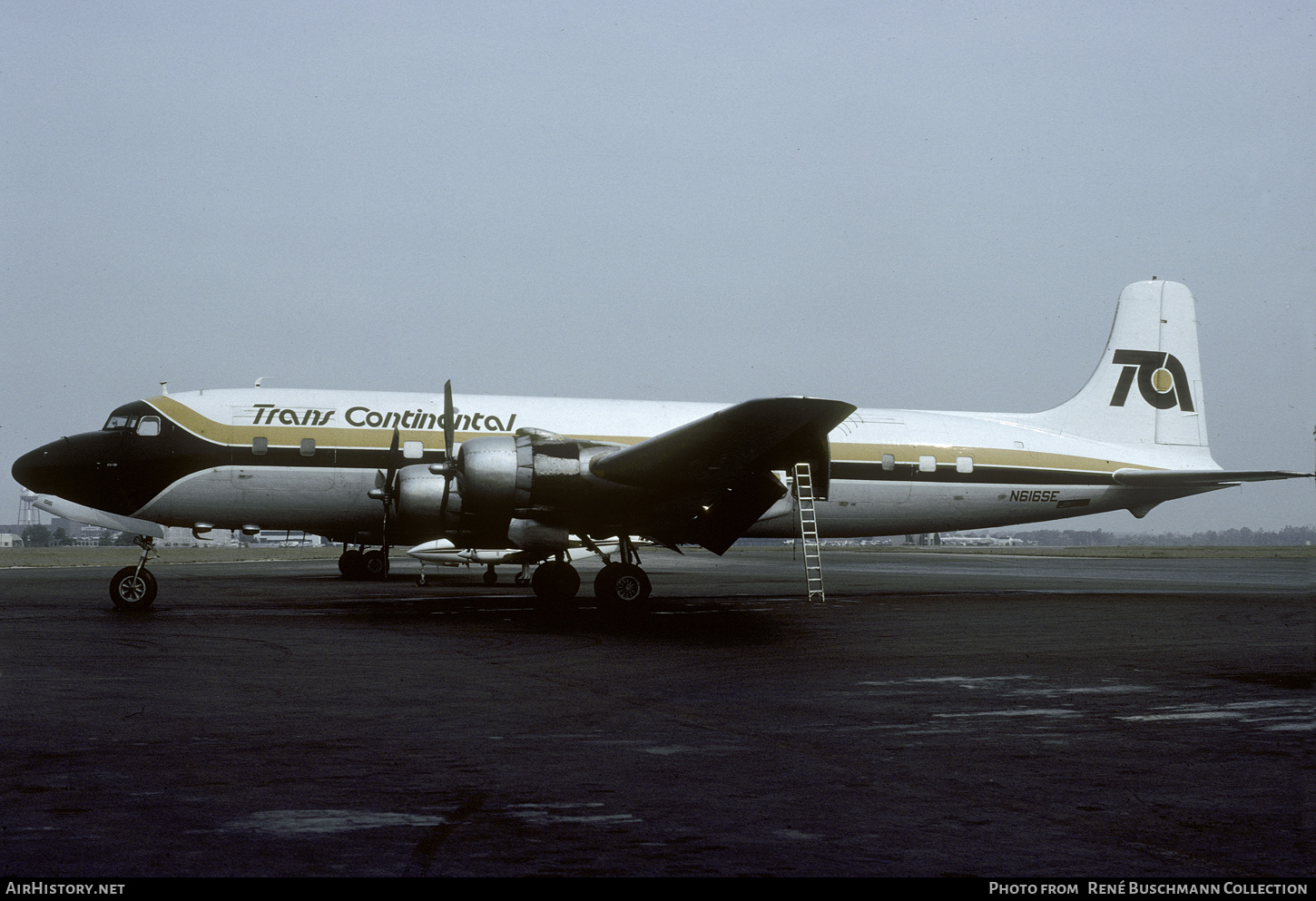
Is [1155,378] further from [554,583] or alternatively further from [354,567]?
[354,567]

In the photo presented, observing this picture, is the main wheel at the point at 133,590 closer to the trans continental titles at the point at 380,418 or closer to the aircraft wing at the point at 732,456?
the trans continental titles at the point at 380,418

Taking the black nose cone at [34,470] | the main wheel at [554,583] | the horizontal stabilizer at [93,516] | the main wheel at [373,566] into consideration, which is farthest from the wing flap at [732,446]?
the main wheel at [373,566]

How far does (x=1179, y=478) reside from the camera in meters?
23.9

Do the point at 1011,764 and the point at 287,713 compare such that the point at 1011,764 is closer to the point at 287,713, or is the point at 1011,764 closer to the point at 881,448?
the point at 287,713

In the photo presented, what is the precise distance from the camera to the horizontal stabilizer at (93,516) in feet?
62.7

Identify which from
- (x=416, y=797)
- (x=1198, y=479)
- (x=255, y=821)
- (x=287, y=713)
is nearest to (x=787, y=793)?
(x=416, y=797)

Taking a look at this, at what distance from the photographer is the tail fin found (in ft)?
83.4

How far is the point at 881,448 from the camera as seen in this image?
2258 cm

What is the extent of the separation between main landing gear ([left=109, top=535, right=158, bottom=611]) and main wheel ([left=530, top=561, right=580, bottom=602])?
6315mm

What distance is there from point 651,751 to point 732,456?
9810 mm

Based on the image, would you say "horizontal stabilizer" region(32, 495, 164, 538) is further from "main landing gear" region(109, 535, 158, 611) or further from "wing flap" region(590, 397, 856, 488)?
"wing flap" region(590, 397, 856, 488)

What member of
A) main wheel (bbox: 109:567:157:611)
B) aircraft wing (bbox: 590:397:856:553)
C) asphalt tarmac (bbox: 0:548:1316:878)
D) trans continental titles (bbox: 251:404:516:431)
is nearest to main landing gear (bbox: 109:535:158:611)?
main wheel (bbox: 109:567:157:611)

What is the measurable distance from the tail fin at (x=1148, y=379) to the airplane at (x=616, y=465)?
0.16 ft

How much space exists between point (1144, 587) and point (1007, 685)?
19.2 m
